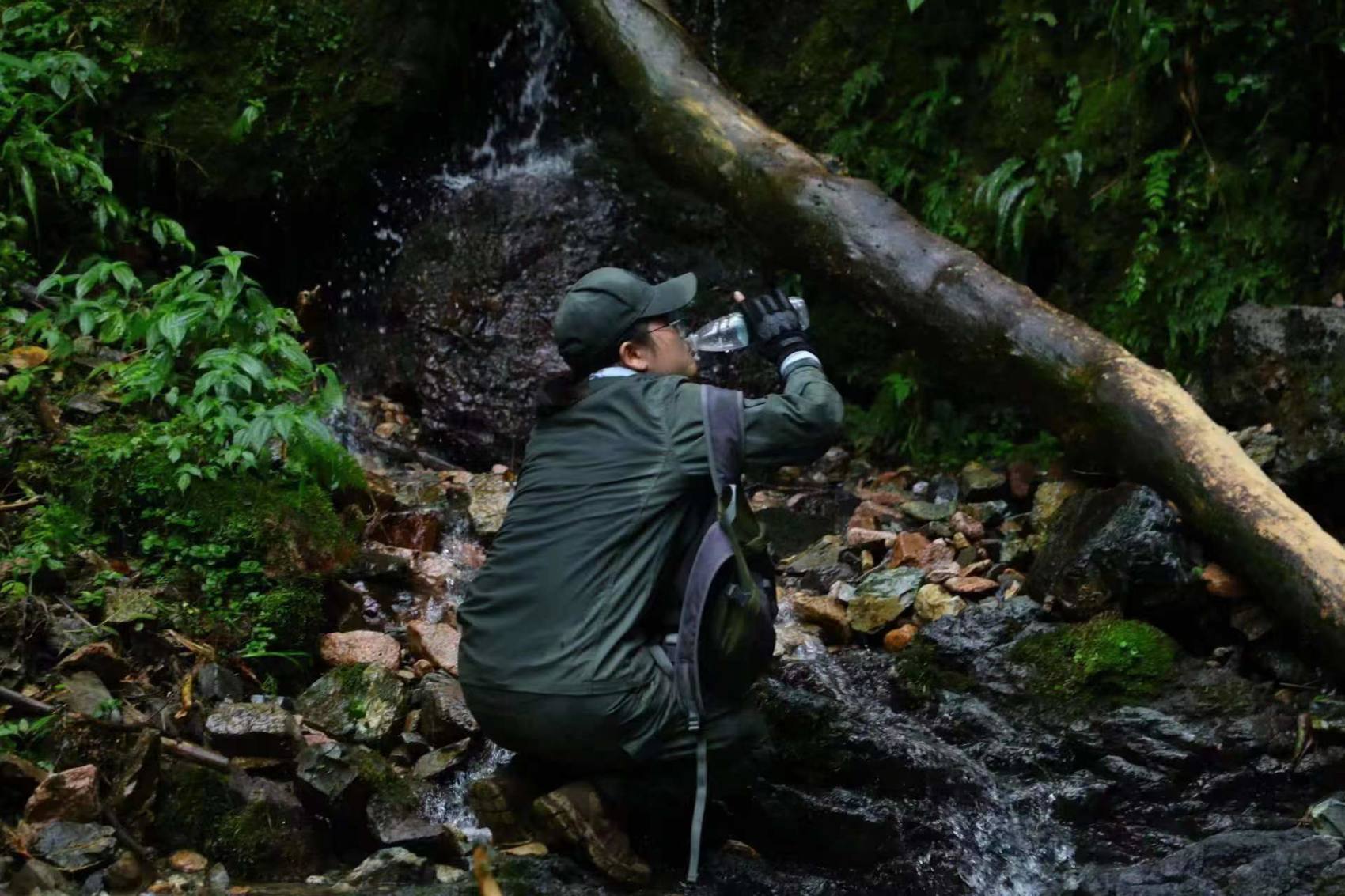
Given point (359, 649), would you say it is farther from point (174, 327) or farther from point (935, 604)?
point (935, 604)

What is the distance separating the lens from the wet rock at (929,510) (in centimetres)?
664

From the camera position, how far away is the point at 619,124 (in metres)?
8.87

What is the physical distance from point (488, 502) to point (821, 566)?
176 cm

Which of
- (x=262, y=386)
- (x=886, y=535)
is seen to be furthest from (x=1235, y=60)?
(x=262, y=386)

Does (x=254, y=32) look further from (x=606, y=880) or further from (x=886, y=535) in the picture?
(x=606, y=880)

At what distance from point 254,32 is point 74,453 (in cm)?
409

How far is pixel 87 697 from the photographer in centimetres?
415

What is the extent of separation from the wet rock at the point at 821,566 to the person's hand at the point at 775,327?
206cm

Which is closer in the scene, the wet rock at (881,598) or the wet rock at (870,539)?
the wet rock at (881,598)

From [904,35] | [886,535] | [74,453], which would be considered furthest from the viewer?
[904,35]

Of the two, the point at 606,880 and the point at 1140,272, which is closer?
the point at 606,880

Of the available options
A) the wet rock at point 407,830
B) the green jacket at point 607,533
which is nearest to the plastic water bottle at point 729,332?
the green jacket at point 607,533

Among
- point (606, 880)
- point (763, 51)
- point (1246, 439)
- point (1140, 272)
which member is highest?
point (763, 51)

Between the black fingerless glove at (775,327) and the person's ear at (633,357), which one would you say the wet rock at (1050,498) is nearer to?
the black fingerless glove at (775,327)
